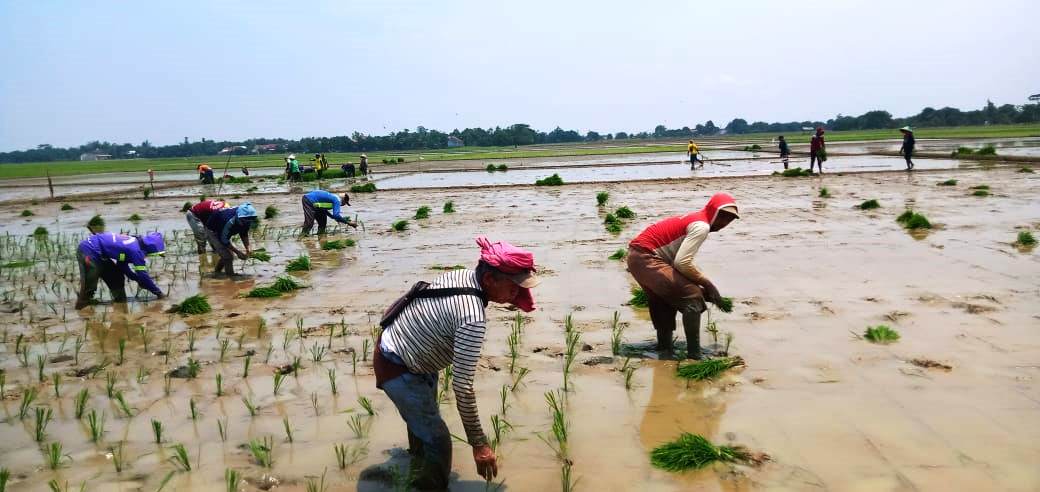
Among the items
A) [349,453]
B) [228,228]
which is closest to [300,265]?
[228,228]

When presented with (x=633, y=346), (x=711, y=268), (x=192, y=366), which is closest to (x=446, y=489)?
(x=633, y=346)

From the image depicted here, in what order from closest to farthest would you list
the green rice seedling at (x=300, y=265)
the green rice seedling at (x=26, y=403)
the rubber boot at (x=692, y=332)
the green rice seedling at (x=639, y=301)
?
the green rice seedling at (x=26, y=403) < the rubber boot at (x=692, y=332) < the green rice seedling at (x=639, y=301) < the green rice seedling at (x=300, y=265)

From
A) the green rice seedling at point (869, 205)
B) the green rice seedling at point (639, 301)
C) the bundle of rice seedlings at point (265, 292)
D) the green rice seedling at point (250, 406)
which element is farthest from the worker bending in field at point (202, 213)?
the green rice seedling at point (869, 205)

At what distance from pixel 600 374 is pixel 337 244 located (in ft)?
26.8

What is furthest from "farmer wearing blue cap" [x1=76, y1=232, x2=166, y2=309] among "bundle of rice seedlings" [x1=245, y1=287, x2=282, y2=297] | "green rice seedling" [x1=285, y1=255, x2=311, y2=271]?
"green rice seedling" [x1=285, y1=255, x2=311, y2=271]

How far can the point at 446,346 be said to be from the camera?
11.9 feet

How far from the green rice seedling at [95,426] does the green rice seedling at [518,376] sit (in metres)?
2.85

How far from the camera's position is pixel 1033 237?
10.0 meters

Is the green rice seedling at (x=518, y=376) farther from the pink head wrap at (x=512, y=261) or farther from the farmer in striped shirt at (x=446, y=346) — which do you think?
the pink head wrap at (x=512, y=261)

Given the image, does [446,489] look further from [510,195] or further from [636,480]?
[510,195]

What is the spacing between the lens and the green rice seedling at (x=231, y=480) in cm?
387

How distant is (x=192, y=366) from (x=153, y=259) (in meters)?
7.32

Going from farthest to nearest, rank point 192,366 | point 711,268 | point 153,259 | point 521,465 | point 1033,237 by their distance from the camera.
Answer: point 153,259, point 1033,237, point 711,268, point 192,366, point 521,465

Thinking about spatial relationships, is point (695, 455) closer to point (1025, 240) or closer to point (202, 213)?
point (1025, 240)
